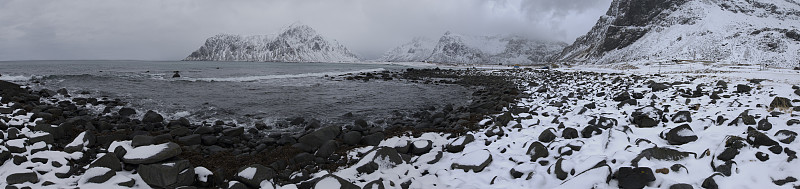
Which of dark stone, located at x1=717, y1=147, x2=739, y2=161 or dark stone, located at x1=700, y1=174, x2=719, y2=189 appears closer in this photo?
dark stone, located at x1=700, y1=174, x2=719, y2=189

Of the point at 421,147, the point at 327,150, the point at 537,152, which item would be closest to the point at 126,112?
the point at 327,150

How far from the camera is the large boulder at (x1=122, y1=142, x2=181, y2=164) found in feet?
26.7

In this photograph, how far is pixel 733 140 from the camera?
6.43 metres

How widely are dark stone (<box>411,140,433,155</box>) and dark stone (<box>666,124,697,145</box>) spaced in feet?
19.2

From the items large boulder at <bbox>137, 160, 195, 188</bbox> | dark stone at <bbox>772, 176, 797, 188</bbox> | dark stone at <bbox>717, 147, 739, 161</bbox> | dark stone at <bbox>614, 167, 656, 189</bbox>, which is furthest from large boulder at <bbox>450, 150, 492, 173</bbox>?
large boulder at <bbox>137, 160, 195, 188</bbox>

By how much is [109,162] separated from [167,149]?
4.00 ft

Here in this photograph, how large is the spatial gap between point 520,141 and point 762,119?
5.23 m

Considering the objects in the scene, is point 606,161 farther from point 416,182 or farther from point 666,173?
point 416,182

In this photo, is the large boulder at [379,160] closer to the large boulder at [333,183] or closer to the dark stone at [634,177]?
the large boulder at [333,183]

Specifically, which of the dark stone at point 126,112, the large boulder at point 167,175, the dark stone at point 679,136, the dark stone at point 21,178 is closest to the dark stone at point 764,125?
the dark stone at point 679,136

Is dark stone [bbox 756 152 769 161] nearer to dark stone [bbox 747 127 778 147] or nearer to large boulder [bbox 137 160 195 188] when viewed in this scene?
dark stone [bbox 747 127 778 147]

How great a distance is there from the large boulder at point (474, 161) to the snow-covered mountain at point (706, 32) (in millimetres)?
84667

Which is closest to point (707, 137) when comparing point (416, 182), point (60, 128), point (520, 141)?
point (520, 141)

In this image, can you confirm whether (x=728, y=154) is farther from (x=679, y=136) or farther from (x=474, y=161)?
(x=474, y=161)
